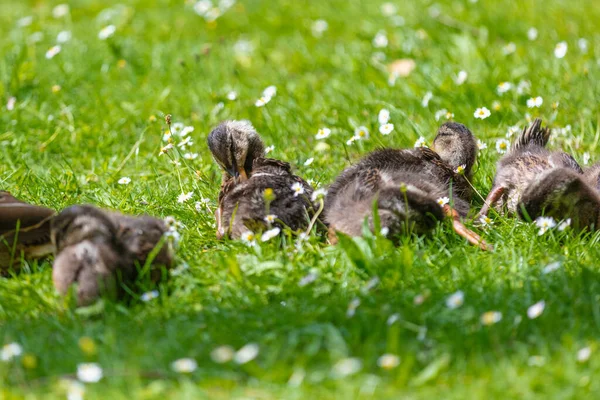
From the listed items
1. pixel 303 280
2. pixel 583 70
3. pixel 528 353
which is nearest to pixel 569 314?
pixel 528 353

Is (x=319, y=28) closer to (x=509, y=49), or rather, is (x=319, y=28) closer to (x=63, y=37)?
(x=509, y=49)

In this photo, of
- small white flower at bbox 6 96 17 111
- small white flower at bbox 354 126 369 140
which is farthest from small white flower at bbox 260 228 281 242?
small white flower at bbox 6 96 17 111

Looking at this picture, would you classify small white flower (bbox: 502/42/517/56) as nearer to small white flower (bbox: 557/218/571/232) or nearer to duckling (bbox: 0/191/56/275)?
small white flower (bbox: 557/218/571/232)

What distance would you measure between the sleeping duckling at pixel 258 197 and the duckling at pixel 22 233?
1063mm

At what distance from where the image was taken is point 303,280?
15.2ft

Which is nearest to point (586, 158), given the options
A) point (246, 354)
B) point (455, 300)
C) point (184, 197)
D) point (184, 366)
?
point (455, 300)

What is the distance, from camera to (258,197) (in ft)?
18.1

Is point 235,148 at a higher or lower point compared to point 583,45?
higher

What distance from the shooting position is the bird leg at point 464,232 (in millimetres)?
5203

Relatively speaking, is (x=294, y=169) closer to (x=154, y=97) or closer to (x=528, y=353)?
(x=154, y=97)

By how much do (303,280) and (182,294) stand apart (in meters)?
0.64

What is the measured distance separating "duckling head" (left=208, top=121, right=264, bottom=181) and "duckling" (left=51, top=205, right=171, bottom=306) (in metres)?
1.32

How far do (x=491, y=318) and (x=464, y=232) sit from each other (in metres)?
1.25

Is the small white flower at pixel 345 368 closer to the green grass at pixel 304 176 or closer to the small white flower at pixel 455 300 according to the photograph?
the green grass at pixel 304 176
